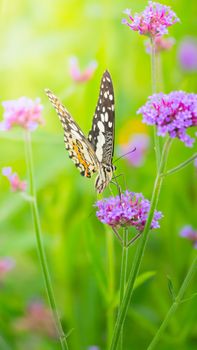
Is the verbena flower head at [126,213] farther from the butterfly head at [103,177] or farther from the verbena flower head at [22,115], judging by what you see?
the verbena flower head at [22,115]

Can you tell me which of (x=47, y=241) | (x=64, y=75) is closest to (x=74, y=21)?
(x=64, y=75)

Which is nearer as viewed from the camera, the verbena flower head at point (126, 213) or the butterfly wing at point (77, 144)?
the verbena flower head at point (126, 213)

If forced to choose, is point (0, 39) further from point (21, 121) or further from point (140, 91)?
point (21, 121)

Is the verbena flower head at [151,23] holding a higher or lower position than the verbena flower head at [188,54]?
lower

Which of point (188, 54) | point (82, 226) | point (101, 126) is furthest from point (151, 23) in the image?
point (188, 54)

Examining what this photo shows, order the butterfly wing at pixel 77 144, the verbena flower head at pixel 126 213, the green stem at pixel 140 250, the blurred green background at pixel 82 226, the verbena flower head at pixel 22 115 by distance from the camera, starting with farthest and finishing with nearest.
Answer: the blurred green background at pixel 82 226 < the verbena flower head at pixel 22 115 < the butterfly wing at pixel 77 144 < the verbena flower head at pixel 126 213 < the green stem at pixel 140 250

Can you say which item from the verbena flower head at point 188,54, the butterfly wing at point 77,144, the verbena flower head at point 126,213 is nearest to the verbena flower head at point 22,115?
the butterfly wing at point 77,144
